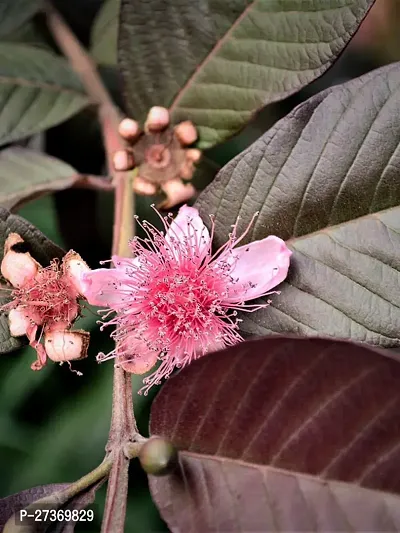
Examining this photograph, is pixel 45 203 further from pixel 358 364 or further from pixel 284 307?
pixel 358 364

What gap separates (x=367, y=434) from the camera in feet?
1.96

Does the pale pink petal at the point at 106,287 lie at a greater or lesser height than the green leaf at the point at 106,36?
lesser

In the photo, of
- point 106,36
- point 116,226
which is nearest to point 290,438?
point 116,226

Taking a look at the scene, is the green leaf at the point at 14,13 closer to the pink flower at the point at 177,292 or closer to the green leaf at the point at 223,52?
the green leaf at the point at 223,52

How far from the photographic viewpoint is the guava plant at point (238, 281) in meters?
0.61

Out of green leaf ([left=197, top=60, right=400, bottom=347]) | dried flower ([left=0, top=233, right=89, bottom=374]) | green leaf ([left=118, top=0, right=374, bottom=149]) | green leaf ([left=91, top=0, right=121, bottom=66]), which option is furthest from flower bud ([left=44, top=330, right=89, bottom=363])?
green leaf ([left=91, top=0, right=121, bottom=66])

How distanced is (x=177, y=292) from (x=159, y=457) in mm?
272

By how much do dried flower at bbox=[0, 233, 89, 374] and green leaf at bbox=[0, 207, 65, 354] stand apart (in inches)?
0.6

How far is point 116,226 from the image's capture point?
3.06ft

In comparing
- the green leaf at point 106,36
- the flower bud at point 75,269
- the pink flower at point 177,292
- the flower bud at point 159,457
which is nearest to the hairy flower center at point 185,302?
the pink flower at point 177,292

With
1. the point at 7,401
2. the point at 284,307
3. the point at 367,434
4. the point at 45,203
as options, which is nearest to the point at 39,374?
the point at 7,401

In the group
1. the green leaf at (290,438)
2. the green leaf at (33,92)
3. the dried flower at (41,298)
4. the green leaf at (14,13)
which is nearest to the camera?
the green leaf at (290,438)

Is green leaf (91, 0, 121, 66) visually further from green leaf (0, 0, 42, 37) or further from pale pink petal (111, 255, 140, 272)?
pale pink petal (111, 255, 140, 272)

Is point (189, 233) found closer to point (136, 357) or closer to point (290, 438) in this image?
point (136, 357)
